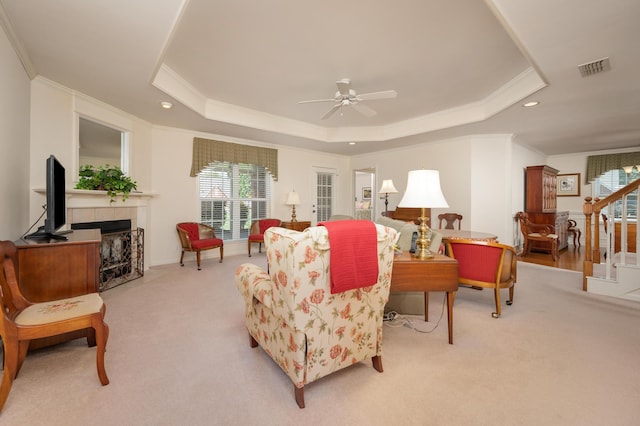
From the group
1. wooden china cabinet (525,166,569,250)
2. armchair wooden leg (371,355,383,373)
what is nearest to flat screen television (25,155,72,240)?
armchair wooden leg (371,355,383,373)

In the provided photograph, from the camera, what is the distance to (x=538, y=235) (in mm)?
4938

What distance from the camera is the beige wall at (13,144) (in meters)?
2.13

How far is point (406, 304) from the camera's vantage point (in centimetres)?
254

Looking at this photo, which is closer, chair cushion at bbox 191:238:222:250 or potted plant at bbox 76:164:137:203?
potted plant at bbox 76:164:137:203

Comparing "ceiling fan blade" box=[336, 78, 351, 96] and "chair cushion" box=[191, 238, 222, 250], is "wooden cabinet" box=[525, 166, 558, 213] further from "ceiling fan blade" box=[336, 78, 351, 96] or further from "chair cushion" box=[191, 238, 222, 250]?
"chair cushion" box=[191, 238, 222, 250]

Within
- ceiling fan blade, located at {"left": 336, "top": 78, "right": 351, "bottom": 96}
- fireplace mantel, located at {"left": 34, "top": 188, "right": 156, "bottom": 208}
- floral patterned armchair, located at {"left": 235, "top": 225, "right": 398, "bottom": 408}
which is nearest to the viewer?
floral patterned armchair, located at {"left": 235, "top": 225, "right": 398, "bottom": 408}

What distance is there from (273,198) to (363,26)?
3987 millimetres

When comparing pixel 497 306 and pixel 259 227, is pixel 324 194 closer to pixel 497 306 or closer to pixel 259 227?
pixel 259 227

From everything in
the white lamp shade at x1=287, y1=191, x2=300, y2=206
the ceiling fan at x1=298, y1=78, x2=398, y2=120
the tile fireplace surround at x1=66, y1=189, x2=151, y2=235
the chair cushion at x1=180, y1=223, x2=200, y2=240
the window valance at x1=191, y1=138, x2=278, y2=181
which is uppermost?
the ceiling fan at x1=298, y1=78, x2=398, y2=120

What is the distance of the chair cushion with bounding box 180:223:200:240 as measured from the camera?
4.49 m

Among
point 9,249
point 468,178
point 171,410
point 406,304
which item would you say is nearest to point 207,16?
point 9,249

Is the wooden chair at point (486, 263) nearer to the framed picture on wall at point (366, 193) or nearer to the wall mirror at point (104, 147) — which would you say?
the wall mirror at point (104, 147)

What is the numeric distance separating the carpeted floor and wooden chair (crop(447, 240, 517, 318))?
31 cm

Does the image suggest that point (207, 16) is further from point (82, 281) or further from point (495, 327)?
point (495, 327)
